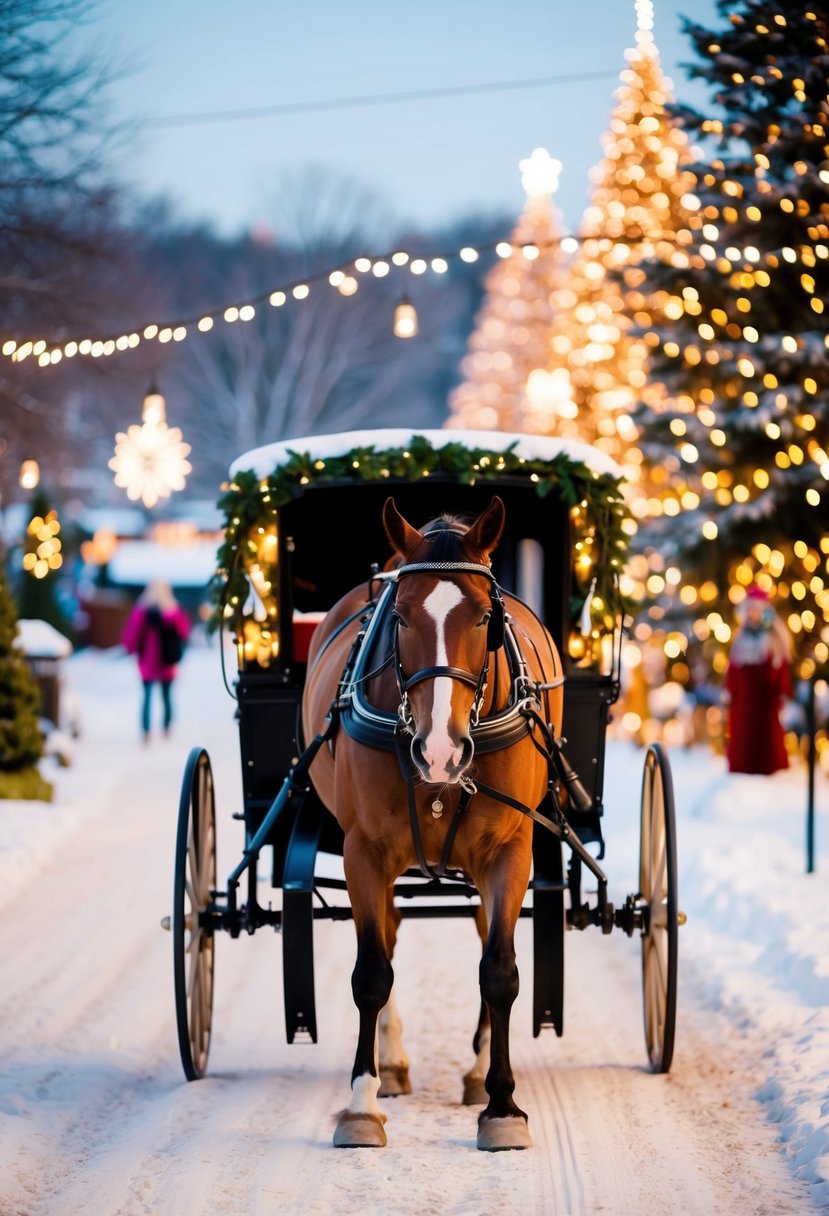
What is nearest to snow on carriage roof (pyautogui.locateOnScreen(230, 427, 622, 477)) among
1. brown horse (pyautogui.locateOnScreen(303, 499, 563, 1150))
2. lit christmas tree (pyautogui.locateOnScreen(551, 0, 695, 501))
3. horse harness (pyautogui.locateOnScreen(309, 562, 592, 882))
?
horse harness (pyautogui.locateOnScreen(309, 562, 592, 882))

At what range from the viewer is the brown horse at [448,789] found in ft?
16.8

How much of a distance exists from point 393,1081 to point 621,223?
16962mm

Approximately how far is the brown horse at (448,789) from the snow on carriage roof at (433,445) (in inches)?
48.0

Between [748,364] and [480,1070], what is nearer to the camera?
[480,1070]

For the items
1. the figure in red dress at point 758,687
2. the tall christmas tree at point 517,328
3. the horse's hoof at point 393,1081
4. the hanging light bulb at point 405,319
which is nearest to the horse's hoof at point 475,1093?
the horse's hoof at point 393,1081

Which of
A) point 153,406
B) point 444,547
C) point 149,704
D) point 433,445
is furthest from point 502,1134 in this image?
point 149,704

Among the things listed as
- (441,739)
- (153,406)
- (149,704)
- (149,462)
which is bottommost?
(149,704)

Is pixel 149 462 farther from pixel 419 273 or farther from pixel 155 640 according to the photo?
pixel 155 640

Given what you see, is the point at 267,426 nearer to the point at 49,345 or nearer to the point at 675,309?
the point at 675,309

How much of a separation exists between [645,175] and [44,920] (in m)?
15.2

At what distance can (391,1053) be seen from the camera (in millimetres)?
6312

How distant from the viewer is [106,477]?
53.5 metres

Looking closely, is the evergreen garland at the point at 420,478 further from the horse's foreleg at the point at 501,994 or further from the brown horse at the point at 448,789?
the horse's foreleg at the point at 501,994

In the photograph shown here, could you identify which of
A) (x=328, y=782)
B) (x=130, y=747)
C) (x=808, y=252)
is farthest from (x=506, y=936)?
(x=130, y=747)
